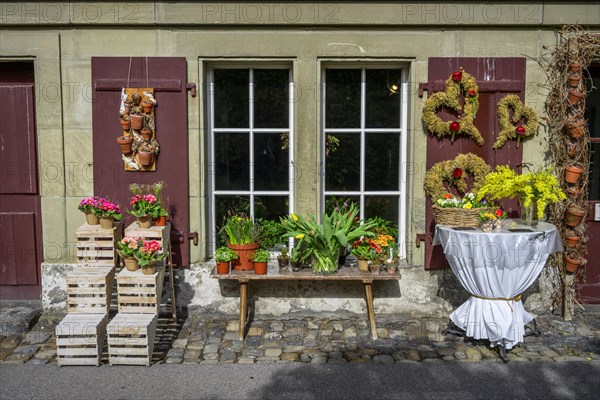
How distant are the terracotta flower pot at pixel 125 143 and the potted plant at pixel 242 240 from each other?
120 cm

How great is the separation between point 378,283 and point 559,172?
2081mm

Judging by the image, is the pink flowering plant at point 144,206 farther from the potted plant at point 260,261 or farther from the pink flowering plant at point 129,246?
the potted plant at point 260,261

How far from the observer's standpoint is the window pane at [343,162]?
6.30 m

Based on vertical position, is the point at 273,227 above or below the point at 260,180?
below

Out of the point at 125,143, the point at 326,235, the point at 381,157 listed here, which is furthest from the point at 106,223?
the point at 381,157

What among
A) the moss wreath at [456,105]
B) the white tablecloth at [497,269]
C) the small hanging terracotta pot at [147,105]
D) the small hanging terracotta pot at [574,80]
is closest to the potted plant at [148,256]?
the small hanging terracotta pot at [147,105]

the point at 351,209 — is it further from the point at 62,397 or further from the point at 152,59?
the point at 62,397

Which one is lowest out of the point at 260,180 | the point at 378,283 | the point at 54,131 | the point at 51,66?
the point at 378,283

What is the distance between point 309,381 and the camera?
4688 millimetres

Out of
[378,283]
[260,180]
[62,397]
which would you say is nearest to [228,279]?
[260,180]

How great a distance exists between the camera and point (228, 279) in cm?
601

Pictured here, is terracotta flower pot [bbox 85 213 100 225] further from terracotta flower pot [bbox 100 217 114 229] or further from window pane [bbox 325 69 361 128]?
window pane [bbox 325 69 361 128]

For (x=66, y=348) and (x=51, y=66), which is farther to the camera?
(x=51, y=66)

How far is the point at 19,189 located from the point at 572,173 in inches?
216
